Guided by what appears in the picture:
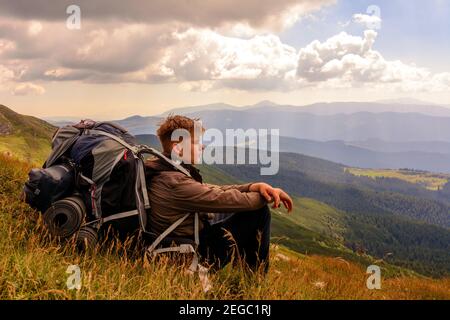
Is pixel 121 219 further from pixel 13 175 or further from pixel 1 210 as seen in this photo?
pixel 13 175

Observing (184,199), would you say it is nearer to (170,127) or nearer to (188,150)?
(188,150)

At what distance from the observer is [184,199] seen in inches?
217

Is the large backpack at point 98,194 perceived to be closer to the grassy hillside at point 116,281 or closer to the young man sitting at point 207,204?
the young man sitting at point 207,204

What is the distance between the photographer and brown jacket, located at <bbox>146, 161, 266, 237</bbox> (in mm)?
5434

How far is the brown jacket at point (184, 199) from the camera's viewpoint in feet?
17.8

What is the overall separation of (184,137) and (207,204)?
1.03 metres

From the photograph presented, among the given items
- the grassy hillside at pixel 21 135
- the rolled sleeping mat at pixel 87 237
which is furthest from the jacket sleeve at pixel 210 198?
the grassy hillside at pixel 21 135

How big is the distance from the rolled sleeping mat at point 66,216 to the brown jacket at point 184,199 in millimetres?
951

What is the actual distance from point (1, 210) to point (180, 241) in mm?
3380

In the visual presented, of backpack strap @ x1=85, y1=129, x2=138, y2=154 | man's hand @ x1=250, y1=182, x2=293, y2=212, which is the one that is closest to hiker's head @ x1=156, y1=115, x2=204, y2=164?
backpack strap @ x1=85, y1=129, x2=138, y2=154

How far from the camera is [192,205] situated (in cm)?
553

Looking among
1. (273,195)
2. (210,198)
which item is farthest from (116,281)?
(273,195)

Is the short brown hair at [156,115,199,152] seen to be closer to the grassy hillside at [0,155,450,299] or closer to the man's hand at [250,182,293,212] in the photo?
the man's hand at [250,182,293,212]
